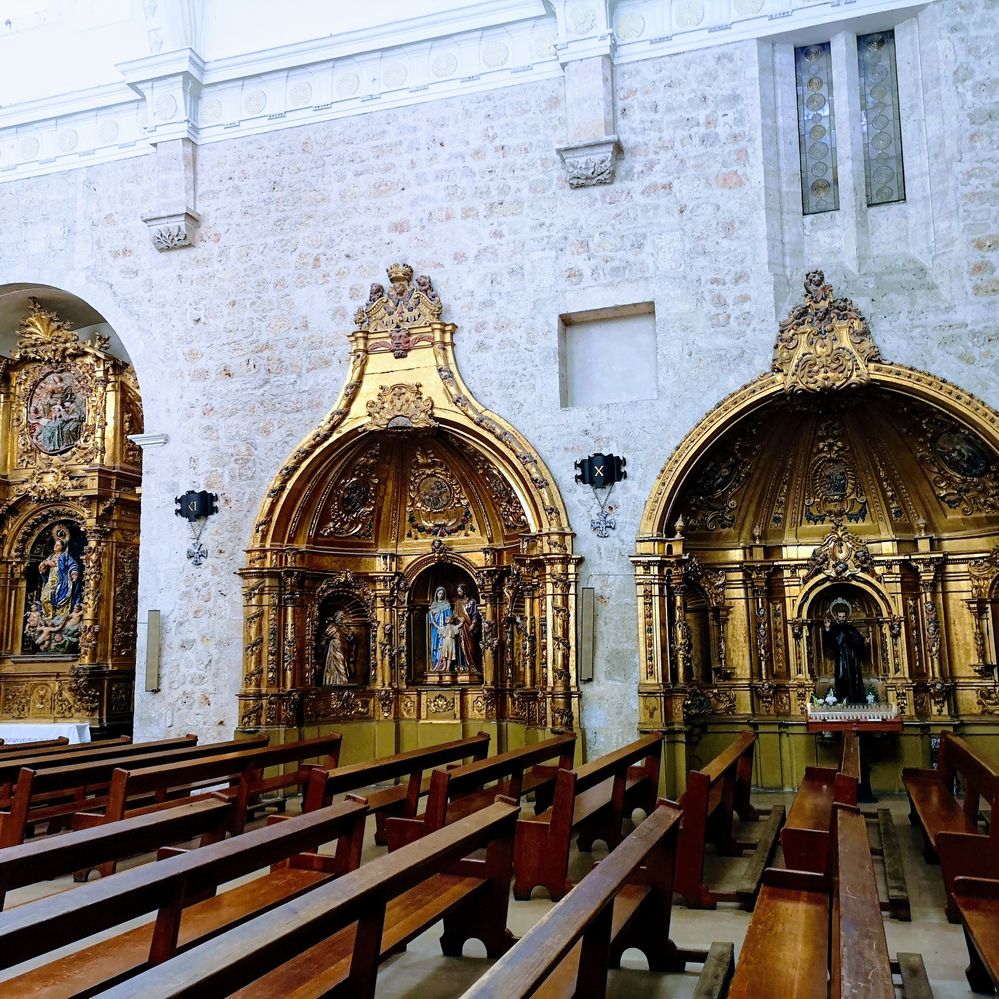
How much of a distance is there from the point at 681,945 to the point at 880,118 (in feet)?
29.2

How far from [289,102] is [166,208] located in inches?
80.1

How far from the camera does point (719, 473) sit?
1048 centimetres

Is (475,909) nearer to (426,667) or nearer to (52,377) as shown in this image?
(426,667)

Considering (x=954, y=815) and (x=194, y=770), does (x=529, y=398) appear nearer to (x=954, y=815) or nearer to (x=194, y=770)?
(x=194, y=770)

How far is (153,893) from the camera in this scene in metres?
Answer: 3.21

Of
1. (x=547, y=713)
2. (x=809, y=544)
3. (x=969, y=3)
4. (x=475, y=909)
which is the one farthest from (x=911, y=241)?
(x=475, y=909)

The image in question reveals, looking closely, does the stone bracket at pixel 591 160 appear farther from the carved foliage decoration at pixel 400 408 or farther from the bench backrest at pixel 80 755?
the bench backrest at pixel 80 755

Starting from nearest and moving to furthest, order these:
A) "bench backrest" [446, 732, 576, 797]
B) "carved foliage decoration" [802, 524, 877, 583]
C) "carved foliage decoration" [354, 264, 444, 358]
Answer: "bench backrest" [446, 732, 576, 797] → "carved foliage decoration" [802, 524, 877, 583] → "carved foliage decoration" [354, 264, 444, 358]

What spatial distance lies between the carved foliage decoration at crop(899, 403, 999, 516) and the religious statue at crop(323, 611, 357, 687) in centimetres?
674

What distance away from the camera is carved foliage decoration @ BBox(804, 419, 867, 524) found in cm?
1028

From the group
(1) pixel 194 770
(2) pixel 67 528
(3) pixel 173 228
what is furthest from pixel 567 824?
(2) pixel 67 528

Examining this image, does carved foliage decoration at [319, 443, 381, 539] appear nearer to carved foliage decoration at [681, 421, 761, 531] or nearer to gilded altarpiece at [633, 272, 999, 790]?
gilded altarpiece at [633, 272, 999, 790]

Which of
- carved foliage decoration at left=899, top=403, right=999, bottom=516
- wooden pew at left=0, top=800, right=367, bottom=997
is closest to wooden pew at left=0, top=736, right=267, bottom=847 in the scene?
wooden pew at left=0, top=800, right=367, bottom=997

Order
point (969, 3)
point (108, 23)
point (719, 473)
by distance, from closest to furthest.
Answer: point (969, 3) → point (719, 473) → point (108, 23)
